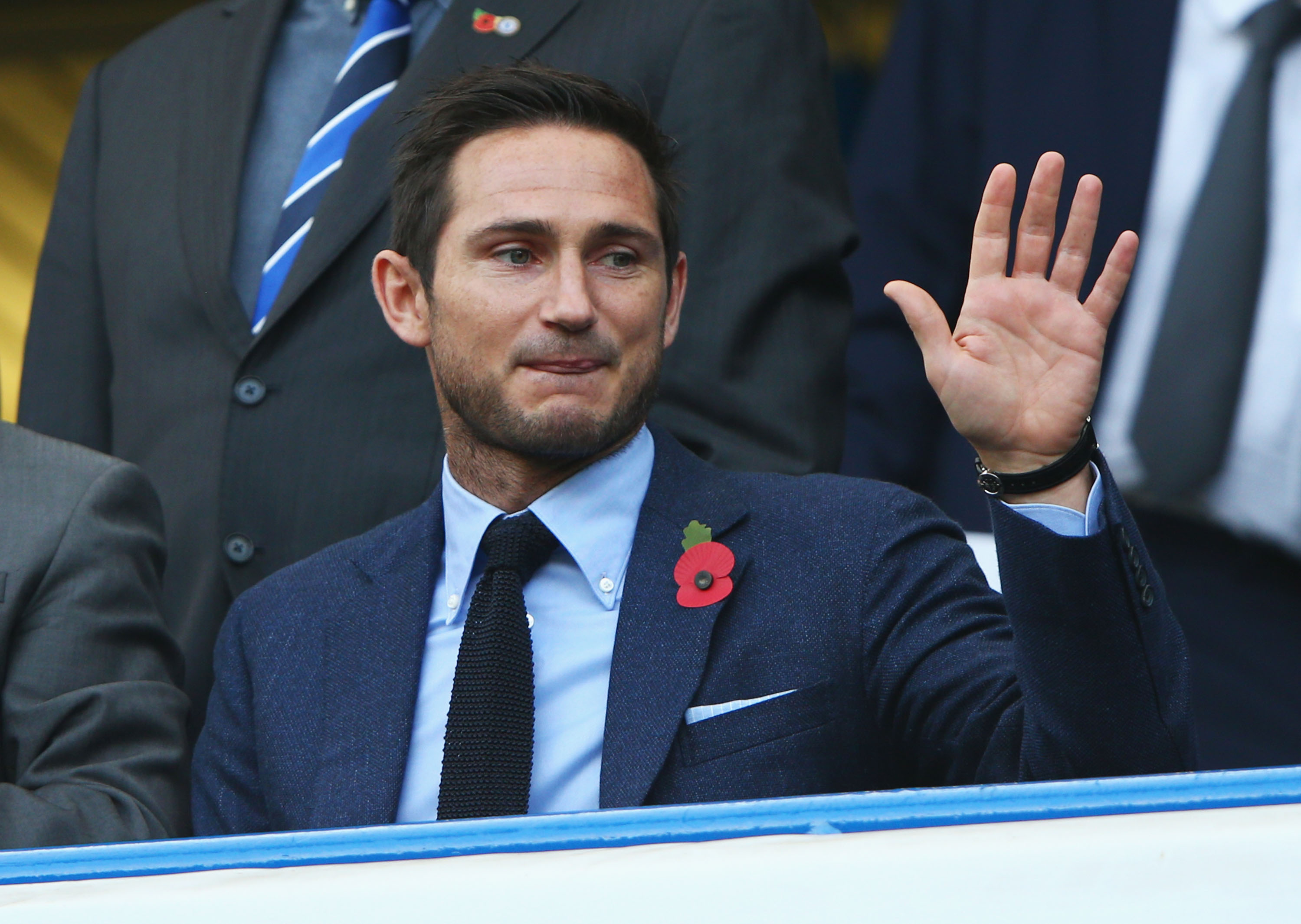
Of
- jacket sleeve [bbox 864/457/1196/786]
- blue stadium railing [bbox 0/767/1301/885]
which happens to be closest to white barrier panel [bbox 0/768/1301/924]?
blue stadium railing [bbox 0/767/1301/885]

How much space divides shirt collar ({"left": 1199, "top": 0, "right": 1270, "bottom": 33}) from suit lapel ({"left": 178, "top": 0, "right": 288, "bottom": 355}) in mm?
1301

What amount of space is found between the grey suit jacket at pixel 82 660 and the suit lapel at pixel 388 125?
1.31 ft

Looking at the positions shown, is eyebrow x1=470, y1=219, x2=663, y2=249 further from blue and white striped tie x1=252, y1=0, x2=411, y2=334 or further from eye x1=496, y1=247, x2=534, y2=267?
blue and white striped tie x1=252, y1=0, x2=411, y2=334

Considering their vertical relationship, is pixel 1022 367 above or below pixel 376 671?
above

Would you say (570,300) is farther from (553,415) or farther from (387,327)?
(387,327)

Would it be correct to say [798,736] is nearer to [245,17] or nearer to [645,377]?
[645,377]

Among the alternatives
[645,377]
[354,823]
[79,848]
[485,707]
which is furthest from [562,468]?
[79,848]

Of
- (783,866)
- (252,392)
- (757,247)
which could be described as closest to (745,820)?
(783,866)

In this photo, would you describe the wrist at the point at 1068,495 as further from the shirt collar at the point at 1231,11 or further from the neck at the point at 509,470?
the shirt collar at the point at 1231,11

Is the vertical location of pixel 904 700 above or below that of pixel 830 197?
below

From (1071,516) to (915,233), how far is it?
111cm

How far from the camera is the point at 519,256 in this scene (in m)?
2.05

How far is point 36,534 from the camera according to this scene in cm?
197

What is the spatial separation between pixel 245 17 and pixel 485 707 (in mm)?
1303
